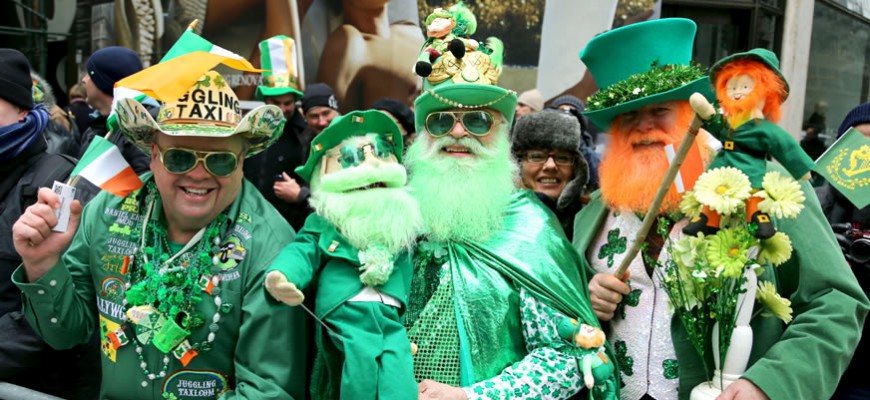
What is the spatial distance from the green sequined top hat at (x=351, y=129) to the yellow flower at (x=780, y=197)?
1316 mm

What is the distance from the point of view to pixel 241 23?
8195 millimetres

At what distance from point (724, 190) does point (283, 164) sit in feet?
11.9

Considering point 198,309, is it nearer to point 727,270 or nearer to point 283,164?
point 727,270

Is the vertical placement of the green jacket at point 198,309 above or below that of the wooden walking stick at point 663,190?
below

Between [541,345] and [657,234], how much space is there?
0.78 meters

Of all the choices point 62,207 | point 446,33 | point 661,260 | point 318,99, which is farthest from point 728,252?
point 318,99

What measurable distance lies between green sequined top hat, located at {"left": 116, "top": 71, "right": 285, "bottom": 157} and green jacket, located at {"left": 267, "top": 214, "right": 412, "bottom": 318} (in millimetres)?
439

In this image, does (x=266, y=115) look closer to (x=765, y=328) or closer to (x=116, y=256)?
(x=116, y=256)

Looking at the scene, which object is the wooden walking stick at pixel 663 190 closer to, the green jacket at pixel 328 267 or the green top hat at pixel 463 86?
the green top hat at pixel 463 86

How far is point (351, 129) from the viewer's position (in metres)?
2.63

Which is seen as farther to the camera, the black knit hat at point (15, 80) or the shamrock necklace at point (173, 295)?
the black knit hat at point (15, 80)

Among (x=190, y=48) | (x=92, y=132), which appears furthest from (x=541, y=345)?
(x=92, y=132)

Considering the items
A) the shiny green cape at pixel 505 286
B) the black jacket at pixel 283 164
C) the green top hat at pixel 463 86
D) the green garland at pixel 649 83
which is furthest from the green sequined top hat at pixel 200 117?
the black jacket at pixel 283 164

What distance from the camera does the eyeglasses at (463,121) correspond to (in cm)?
274
